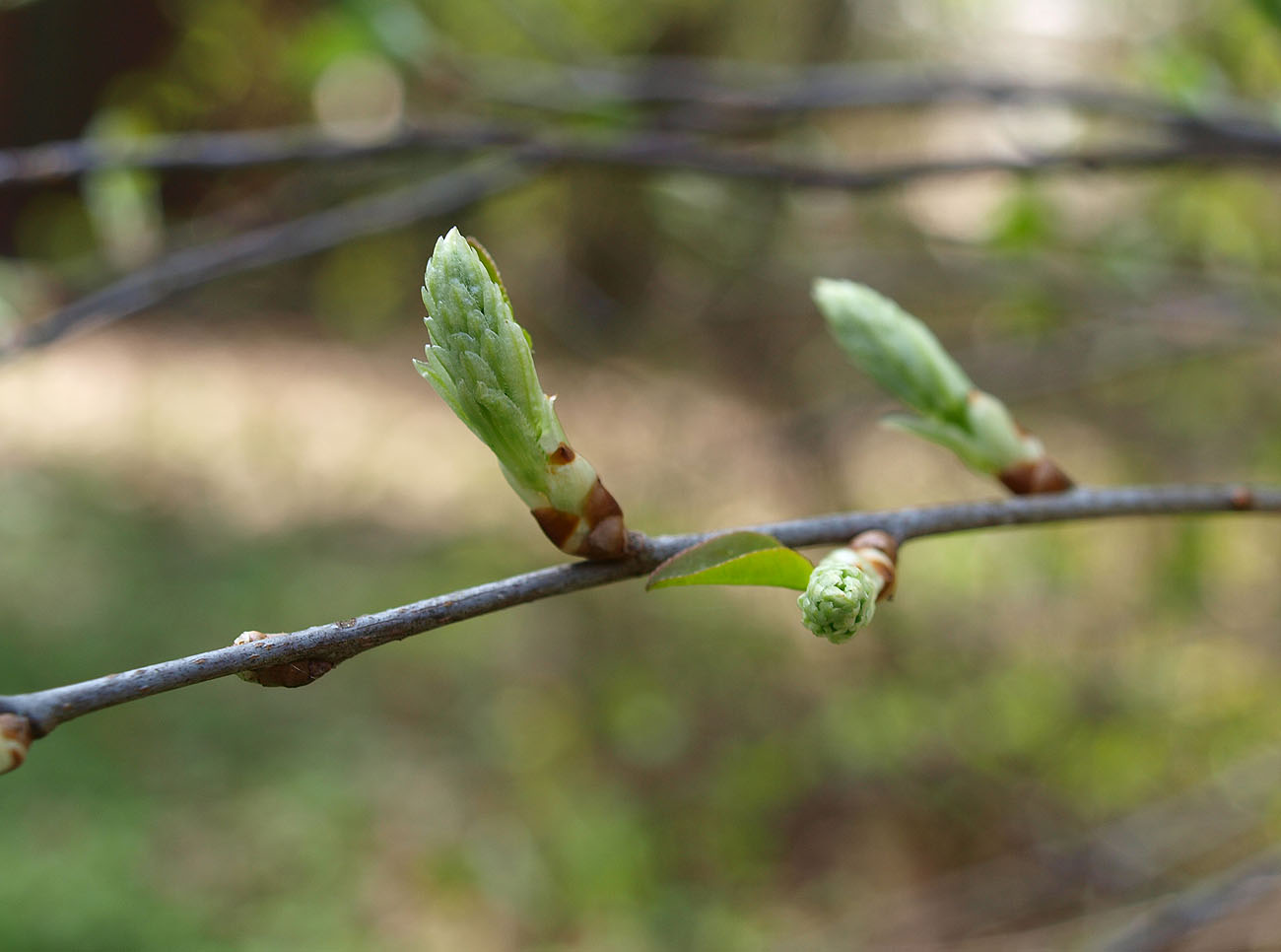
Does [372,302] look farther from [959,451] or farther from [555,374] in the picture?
[959,451]

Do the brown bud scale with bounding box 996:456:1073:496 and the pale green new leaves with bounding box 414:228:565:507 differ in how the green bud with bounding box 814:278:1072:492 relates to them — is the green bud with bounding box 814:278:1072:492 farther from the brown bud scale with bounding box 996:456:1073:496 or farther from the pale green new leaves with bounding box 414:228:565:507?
the pale green new leaves with bounding box 414:228:565:507

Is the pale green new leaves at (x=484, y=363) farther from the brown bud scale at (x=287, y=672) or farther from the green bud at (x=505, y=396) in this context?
the brown bud scale at (x=287, y=672)

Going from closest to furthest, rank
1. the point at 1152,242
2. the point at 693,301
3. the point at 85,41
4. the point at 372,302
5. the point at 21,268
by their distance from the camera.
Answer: the point at 21,268 → the point at 1152,242 → the point at 693,301 → the point at 372,302 → the point at 85,41

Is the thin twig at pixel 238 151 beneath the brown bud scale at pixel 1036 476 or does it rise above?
above

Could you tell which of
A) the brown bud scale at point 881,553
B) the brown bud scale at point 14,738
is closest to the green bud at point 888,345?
the brown bud scale at point 881,553

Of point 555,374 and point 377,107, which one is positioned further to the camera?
point 555,374

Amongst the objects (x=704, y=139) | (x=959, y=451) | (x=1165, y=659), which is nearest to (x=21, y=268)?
(x=704, y=139)

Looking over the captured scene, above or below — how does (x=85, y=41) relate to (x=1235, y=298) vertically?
above
